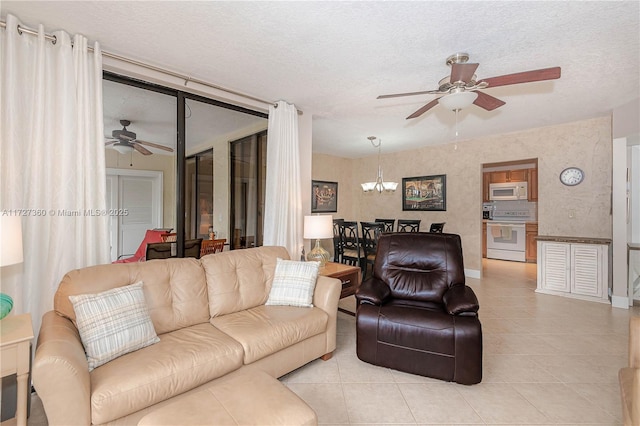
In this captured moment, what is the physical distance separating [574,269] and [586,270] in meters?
0.13

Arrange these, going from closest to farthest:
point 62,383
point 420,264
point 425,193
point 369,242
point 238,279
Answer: point 62,383, point 238,279, point 420,264, point 369,242, point 425,193

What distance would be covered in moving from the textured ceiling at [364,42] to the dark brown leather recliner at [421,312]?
164 centimetres

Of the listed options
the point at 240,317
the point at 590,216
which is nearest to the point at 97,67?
the point at 240,317

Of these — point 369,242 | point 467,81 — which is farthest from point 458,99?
point 369,242

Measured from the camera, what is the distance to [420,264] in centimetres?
280

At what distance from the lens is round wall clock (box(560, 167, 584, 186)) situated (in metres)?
4.38

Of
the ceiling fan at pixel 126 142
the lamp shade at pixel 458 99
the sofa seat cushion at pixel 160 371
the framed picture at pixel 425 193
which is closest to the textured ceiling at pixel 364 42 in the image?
the lamp shade at pixel 458 99

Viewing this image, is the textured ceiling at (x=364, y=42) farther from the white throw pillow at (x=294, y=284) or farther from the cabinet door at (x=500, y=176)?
the cabinet door at (x=500, y=176)

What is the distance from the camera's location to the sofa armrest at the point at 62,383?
1257 mm

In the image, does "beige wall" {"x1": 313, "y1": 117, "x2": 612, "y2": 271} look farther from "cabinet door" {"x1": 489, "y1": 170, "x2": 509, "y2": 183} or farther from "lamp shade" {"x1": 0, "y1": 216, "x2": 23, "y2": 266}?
"lamp shade" {"x1": 0, "y1": 216, "x2": 23, "y2": 266}

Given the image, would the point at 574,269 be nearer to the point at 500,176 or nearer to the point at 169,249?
the point at 500,176

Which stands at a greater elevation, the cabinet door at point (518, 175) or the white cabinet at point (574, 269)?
the cabinet door at point (518, 175)

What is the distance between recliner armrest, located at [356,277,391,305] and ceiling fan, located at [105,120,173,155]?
2.47 meters

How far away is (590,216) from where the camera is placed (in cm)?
433
